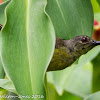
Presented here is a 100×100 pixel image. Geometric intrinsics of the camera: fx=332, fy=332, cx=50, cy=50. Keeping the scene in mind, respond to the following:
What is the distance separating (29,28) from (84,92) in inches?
52.2

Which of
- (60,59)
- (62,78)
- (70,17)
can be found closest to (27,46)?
(70,17)

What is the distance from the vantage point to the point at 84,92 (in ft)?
7.63

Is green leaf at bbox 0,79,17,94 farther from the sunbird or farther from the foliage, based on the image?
the sunbird

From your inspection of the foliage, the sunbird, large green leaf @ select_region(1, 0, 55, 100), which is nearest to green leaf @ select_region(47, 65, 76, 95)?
the sunbird

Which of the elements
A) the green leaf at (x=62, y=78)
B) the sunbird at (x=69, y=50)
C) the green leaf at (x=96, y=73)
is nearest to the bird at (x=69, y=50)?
the sunbird at (x=69, y=50)

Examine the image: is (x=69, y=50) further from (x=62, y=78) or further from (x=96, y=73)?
(x=96, y=73)

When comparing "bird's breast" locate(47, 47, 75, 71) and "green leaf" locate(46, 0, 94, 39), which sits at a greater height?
"green leaf" locate(46, 0, 94, 39)

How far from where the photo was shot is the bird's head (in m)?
1.43

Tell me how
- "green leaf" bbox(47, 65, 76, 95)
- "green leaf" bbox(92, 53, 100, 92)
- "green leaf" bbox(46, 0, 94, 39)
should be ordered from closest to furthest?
"green leaf" bbox(46, 0, 94, 39) < "green leaf" bbox(47, 65, 76, 95) < "green leaf" bbox(92, 53, 100, 92)

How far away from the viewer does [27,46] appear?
3.48 feet

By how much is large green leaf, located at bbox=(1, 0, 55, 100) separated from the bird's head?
1.14 feet

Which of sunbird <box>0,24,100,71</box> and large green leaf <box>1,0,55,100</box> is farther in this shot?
sunbird <box>0,24,100,71</box>

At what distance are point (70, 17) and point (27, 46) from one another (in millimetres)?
289

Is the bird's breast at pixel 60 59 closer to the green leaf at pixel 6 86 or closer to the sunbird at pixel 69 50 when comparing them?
the sunbird at pixel 69 50
